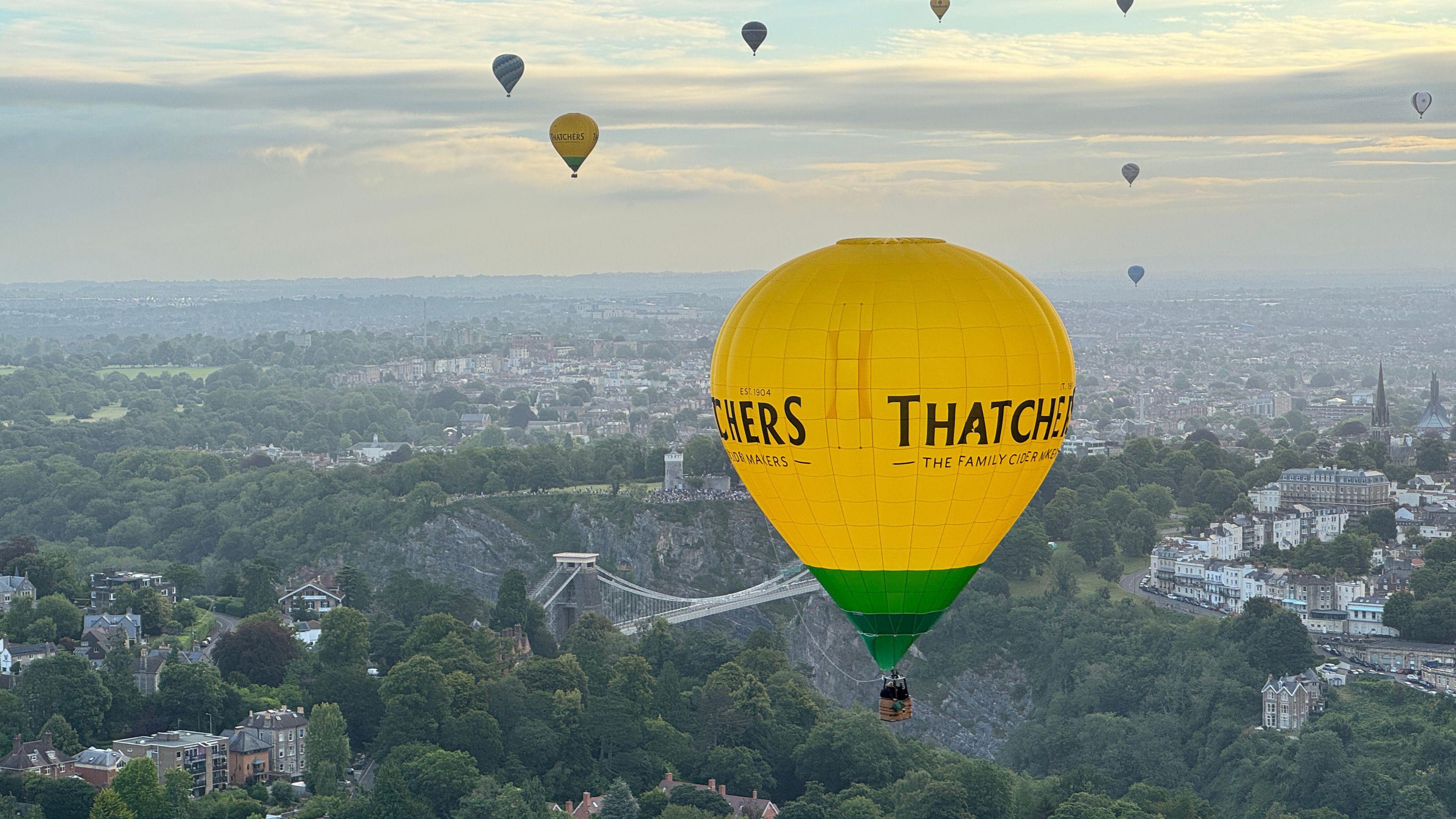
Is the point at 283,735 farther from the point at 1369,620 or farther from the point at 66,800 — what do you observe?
the point at 1369,620

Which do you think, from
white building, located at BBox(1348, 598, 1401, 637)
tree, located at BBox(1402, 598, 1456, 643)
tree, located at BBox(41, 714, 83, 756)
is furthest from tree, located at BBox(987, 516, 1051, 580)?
tree, located at BBox(41, 714, 83, 756)

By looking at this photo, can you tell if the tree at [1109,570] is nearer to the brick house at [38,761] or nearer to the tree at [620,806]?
the tree at [620,806]

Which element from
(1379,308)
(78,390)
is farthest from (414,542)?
(1379,308)

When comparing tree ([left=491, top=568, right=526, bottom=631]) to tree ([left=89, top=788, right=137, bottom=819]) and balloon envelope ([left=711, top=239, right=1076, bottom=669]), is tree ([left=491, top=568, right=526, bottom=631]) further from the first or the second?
balloon envelope ([left=711, top=239, right=1076, bottom=669])

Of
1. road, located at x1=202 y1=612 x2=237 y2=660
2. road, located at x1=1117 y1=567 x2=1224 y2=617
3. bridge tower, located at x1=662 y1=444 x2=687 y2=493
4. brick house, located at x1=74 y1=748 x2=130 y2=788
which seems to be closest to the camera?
brick house, located at x1=74 y1=748 x2=130 y2=788

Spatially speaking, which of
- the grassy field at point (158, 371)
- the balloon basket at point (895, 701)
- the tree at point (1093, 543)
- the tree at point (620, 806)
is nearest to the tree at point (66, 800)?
the tree at point (620, 806)

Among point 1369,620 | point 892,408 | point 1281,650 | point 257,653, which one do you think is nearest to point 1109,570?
point 1369,620

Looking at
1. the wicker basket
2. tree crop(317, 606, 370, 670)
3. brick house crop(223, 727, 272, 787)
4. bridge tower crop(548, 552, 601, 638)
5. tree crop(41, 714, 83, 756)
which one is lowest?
bridge tower crop(548, 552, 601, 638)
